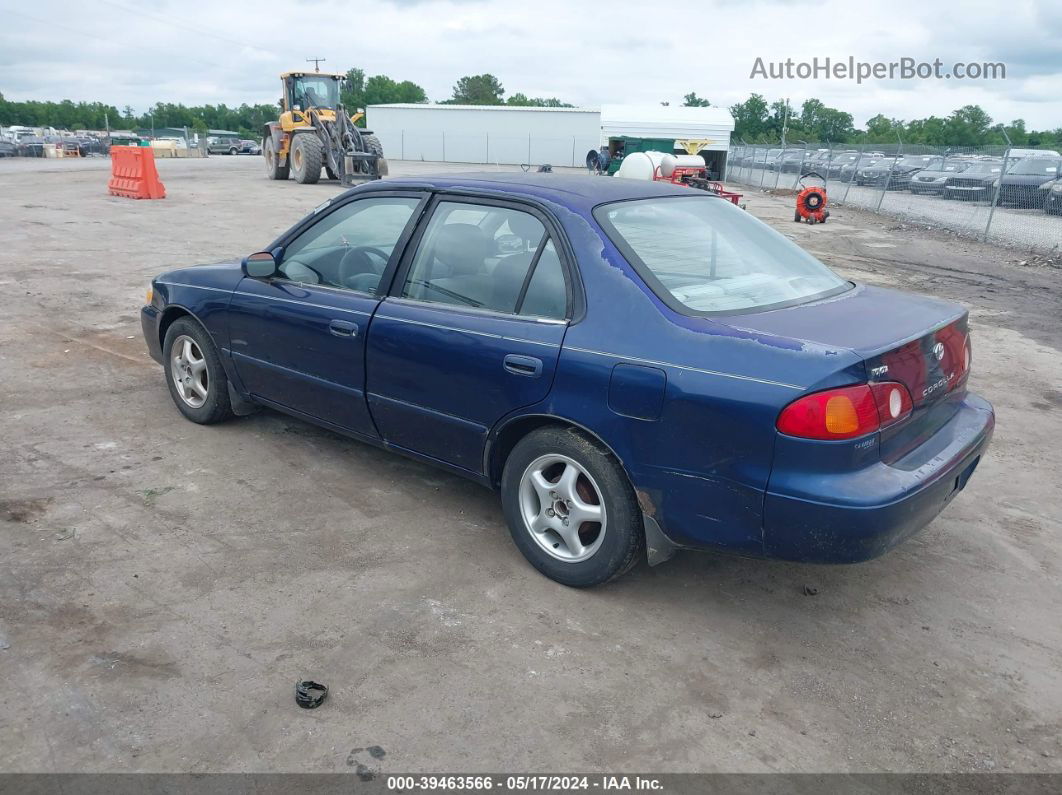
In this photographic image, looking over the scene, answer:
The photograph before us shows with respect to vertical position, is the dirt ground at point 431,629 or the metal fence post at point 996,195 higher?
the metal fence post at point 996,195

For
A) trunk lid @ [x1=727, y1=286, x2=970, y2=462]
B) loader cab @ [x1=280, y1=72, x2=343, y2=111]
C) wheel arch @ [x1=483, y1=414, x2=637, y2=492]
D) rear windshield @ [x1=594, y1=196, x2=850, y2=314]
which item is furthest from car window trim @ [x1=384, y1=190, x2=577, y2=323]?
loader cab @ [x1=280, y1=72, x2=343, y2=111]

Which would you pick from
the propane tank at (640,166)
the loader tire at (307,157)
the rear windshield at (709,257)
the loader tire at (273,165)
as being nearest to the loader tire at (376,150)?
the loader tire at (307,157)

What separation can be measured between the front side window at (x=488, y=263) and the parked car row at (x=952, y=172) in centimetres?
1543

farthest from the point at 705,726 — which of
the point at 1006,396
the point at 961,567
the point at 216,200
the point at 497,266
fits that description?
the point at 216,200

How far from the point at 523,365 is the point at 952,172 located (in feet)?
76.4

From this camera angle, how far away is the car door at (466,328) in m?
3.35

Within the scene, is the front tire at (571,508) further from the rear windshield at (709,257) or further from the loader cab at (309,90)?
the loader cab at (309,90)

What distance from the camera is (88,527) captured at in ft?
12.5

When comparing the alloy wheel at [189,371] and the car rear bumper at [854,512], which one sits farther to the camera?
the alloy wheel at [189,371]

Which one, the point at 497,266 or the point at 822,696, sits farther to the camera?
the point at 497,266

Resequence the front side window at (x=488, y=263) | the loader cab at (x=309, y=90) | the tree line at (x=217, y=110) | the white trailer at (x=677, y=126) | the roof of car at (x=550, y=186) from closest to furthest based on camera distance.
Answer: the front side window at (x=488, y=263) → the roof of car at (x=550, y=186) → the loader cab at (x=309, y=90) → the white trailer at (x=677, y=126) → the tree line at (x=217, y=110)

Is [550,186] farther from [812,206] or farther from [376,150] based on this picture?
[376,150]

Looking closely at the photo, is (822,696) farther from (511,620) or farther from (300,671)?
(300,671)

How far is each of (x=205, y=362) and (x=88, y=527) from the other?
1365 mm
